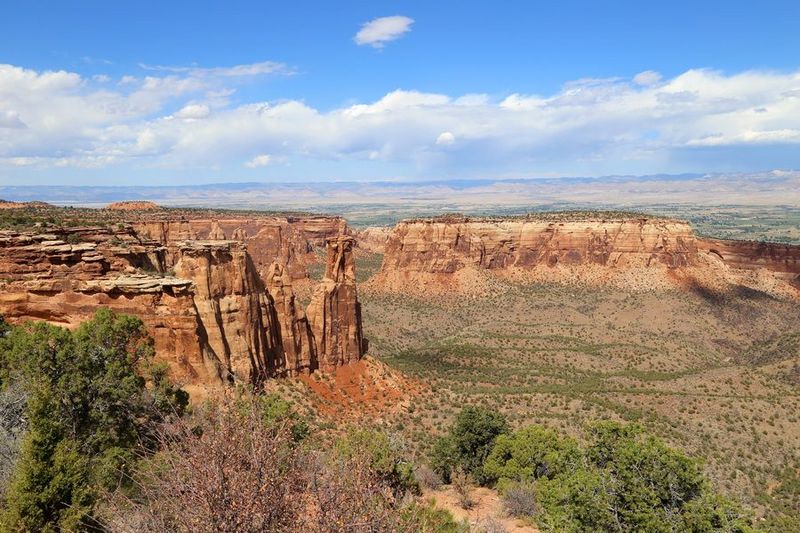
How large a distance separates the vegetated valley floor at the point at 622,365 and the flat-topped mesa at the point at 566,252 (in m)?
4.84

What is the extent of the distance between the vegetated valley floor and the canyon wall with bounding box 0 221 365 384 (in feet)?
27.7

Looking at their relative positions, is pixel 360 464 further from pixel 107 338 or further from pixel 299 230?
pixel 299 230

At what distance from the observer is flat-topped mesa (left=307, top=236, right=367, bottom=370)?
128ft

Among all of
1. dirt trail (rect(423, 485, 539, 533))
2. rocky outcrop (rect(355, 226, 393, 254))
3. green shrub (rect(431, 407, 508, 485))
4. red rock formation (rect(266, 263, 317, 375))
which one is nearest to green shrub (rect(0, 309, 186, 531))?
dirt trail (rect(423, 485, 539, 533))

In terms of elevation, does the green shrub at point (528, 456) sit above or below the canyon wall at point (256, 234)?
below

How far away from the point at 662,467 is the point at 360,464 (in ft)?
39.2

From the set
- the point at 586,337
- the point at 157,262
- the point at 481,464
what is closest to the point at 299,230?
the point at 586,337

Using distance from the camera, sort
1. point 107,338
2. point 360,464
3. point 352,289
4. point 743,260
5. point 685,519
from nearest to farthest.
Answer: point 360,464 < point 685,519 < point 107,338 < point 352,289 < point 743,260

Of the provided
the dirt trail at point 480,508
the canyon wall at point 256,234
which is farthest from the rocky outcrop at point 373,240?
the dirt trail at point 480,508

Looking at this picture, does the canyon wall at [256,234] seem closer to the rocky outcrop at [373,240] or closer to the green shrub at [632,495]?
the rocky outcrop at [373,240]

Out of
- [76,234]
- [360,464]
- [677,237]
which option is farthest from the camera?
[677,237]

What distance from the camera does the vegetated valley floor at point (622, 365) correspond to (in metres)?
33.8

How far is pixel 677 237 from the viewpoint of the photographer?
3371 inches

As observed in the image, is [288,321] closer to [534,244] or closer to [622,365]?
[622,365]
